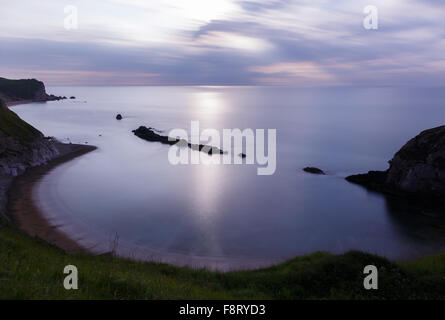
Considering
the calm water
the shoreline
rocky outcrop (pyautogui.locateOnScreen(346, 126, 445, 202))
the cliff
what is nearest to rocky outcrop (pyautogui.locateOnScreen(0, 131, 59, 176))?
the cliff

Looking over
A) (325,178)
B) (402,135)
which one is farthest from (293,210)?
(402,135)

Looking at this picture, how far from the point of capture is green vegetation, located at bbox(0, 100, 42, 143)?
5466cm

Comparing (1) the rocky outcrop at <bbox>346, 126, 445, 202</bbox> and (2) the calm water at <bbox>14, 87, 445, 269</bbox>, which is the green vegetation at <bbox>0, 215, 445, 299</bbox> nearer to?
(2) the calm water at <bbox>14, 87, 445, 269</bbox>

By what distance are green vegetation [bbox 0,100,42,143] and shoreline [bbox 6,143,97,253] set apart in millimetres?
6442

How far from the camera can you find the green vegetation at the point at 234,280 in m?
9.28

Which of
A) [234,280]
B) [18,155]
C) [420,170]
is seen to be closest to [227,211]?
[234,280]

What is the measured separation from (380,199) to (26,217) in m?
47.0

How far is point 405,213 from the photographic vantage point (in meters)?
40.6

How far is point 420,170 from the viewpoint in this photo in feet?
147

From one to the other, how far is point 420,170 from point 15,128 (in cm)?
6867

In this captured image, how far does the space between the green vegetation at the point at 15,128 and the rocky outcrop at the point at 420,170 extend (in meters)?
61.7

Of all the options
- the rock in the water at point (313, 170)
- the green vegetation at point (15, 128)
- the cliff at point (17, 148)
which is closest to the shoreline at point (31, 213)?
the cliff at point (17, 148)
